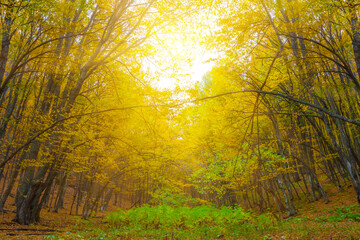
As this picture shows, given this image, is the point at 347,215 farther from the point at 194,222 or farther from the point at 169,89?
the point at 169,89

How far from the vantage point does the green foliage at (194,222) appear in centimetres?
648

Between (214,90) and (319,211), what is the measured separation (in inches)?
308

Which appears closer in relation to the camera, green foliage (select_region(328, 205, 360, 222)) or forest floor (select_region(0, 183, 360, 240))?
forest floor (select_region(0, 183, 360, 240))

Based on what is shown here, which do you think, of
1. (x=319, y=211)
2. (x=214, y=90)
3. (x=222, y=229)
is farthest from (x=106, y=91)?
(x=319, y=211)

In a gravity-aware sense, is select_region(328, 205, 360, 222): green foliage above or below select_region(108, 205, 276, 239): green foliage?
above

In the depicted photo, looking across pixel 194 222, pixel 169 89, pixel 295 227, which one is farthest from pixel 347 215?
pixel 169 89

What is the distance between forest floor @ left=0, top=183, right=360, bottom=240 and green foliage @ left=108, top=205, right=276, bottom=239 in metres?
0.27

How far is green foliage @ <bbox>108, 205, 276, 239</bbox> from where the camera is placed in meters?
6.48

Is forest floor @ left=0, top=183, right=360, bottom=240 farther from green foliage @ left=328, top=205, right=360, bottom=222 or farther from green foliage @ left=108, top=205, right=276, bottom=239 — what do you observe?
green foliage @ left=108, top=205, right=276, bottom=239

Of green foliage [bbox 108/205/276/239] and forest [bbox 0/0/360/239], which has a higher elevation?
forest [bbox 0/0/360/239]

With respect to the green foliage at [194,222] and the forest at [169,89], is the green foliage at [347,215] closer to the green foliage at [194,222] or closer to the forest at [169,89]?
the forest at [169,89]

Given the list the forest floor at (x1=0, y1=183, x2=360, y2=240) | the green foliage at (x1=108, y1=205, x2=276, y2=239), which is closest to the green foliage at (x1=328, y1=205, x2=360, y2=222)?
the forest floor at (x1=0, y1=183, x2=360, y2=240)

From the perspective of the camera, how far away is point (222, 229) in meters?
6.44

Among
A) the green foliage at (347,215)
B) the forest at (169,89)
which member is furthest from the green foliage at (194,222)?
the green foliage at (347,215)
